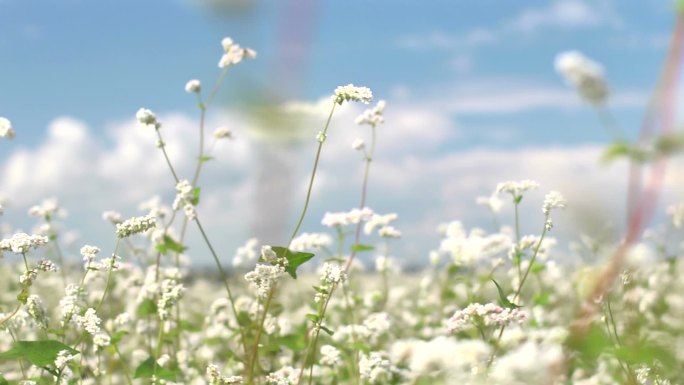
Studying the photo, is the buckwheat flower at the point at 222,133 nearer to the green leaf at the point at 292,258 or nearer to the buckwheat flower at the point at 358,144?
the buckwheat flower at the point at 358,144

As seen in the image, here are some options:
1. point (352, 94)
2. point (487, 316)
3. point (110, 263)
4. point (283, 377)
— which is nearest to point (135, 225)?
point (110, 263)

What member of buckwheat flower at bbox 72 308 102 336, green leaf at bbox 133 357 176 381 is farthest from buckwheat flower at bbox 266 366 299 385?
buckwheat flower at bbox 72 308 102 336

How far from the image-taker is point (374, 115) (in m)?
4.56

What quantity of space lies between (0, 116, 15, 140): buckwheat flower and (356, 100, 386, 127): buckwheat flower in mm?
1883

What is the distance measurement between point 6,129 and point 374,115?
1.94m

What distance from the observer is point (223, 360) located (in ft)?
24.1

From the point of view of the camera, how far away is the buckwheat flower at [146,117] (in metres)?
4.05

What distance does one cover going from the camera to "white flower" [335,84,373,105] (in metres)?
2.97

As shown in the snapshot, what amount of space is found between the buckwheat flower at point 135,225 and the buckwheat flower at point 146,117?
822 millimetres

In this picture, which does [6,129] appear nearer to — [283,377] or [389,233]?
[283,377]

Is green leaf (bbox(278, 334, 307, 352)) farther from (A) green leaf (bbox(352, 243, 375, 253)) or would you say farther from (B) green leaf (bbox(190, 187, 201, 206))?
(B) green leaf (bbox(190, 187, 201, 206))

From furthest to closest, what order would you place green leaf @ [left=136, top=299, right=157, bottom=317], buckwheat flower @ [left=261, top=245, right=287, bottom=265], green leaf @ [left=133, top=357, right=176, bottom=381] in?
green leaf @ [left=136, top=299, right=157, bottom=317], green leaf @ [left=133, top=357, right=176, bottom=381], buckwheat flower @ [left=261, top=245, right=287, bottom=265]

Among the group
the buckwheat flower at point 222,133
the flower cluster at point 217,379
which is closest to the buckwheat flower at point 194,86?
the buckwheat flower at point 222,133

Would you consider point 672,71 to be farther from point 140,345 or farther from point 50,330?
point 140,345
